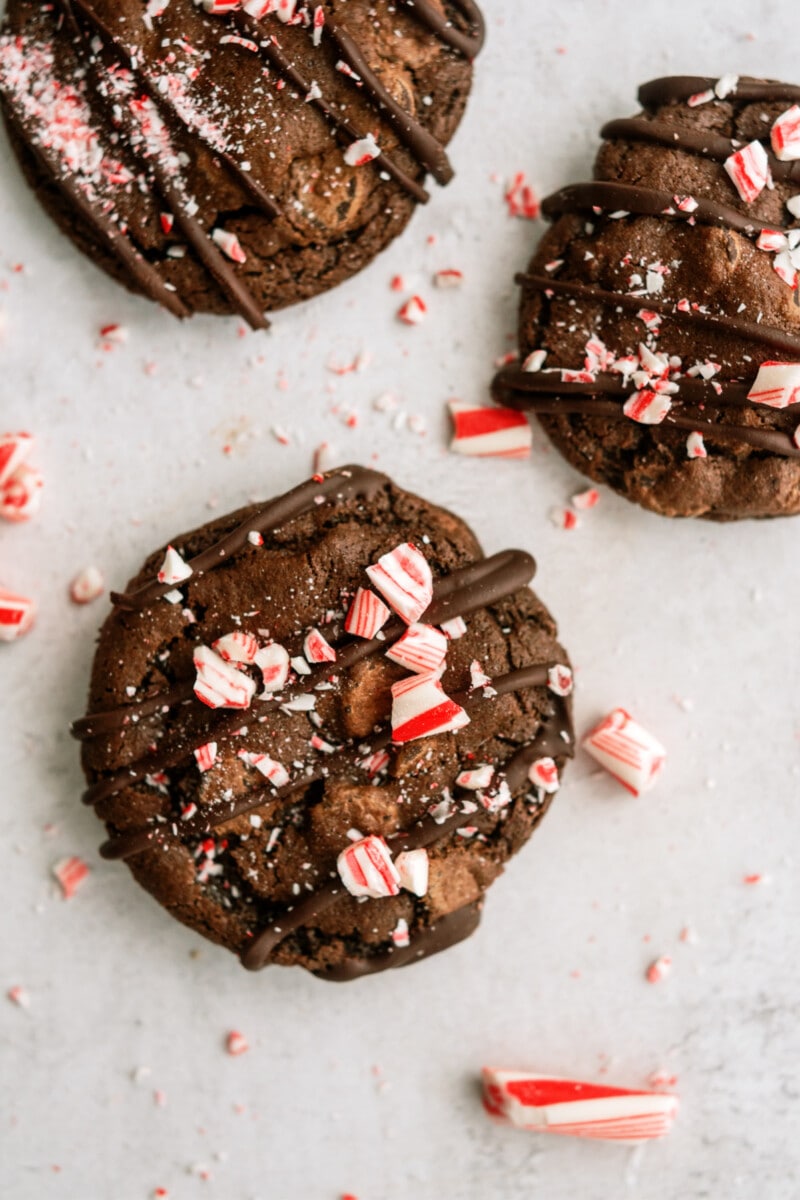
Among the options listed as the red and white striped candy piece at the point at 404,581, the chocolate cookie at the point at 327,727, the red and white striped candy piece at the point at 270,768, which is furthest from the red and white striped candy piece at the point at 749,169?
the red and white striped candy piece at the point at 270,768

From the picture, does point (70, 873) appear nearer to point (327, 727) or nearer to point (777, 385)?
point (327, 727)

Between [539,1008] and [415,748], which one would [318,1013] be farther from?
[415,748]

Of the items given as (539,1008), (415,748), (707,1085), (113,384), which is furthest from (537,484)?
(707,1085)

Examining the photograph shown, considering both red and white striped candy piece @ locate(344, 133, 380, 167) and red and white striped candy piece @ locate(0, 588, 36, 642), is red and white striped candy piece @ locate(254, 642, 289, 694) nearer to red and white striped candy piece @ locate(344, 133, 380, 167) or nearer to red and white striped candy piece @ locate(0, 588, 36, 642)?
red and white striped candy piece @ locate(0, 588, 36, 642)

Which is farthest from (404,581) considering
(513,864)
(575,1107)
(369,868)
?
(575,1107)

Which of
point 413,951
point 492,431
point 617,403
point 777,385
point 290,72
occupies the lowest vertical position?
point 413,951

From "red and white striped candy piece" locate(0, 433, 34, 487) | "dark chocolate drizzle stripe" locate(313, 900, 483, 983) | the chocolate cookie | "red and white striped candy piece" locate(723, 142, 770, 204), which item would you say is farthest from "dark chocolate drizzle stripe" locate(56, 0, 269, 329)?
"dark chocolate drizzle stripe" locate(313, 900, 483, 983)

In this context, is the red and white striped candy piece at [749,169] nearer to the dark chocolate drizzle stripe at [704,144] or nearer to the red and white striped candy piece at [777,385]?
the dark chocolate drizzle stripe at [704,144]
